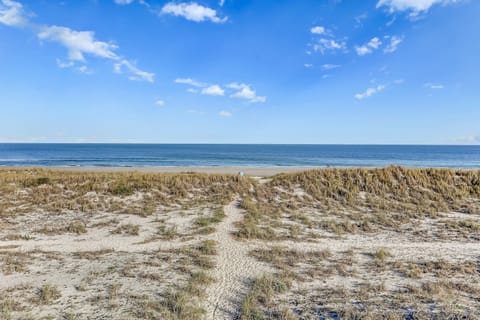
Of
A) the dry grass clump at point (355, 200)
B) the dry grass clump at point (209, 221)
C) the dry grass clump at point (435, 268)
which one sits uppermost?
the dry grass clump at point (355, 200)

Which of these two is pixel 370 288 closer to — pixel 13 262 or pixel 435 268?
pixel 435 268

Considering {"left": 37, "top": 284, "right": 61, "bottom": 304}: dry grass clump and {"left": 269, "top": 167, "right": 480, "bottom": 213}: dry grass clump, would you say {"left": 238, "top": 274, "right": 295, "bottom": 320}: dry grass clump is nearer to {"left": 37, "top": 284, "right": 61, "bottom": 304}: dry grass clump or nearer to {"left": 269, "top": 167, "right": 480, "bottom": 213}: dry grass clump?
{"left": 37, "top": 284, "right": 61, "bottom": 304}: dry grass clump

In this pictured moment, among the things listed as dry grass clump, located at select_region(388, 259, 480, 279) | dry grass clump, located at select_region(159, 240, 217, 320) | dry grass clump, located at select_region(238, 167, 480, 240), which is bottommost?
dry grass clump, located at select_region(159, 240, 217, 320)

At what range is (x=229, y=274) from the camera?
6.61m

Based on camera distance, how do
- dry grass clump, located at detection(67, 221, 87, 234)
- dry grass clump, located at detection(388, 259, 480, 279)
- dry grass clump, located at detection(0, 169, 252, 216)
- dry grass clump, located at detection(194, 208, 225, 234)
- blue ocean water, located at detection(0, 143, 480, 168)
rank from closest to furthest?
dry grass clump, located at detection(388, 259, 480, 279)
dry grass clump, located at detection(67, 221, 87, 234)
dry grass clump, located at detection(194, 208, 225, 234)
dry grass clump, located at detection(0, 169, 252, 216)
blue ocean water, located at detection(0, 143, 480, 168)

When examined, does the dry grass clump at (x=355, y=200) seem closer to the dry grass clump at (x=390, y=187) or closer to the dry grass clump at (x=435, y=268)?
the dry grass clump at (x=390, y=187)

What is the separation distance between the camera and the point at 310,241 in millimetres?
8891

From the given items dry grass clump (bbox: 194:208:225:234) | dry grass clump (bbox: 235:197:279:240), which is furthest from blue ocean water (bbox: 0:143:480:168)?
dry grass clump (bbox: 194:208:225:234)

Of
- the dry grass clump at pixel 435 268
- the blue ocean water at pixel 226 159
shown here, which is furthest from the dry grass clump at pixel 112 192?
the blue ocean water at pixel 226 159

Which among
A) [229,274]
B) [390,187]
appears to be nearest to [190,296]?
[229,274]

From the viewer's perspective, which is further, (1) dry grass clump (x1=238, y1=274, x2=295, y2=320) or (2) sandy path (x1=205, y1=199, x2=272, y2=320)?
(2) sandy path (x1=205, y1=199, x2=272, y2=320)

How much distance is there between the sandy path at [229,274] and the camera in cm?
525

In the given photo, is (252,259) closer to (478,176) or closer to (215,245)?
(215,245)

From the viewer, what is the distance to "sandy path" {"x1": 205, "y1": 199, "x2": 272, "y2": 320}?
5246 mm
